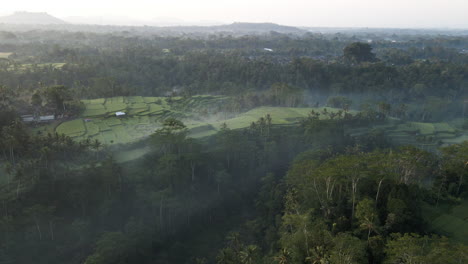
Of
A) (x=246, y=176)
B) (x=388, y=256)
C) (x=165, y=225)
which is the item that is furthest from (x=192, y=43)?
(x=388, y=256)

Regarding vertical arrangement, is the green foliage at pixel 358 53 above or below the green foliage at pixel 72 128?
above

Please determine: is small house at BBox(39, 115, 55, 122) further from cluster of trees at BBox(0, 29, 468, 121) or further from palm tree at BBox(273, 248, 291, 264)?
palm tree at BBox(273, 248, 291, 264)

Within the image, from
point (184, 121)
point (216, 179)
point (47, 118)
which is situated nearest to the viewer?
point (216, 179)

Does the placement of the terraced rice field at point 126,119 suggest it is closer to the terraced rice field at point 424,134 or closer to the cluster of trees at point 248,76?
the cluster of trees at point 248,76

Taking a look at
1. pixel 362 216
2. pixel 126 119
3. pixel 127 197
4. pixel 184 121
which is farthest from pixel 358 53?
pixel 362 216

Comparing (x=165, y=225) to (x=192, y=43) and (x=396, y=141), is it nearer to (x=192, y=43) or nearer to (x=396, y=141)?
(x=396, y=141)

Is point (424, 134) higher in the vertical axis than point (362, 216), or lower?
lower

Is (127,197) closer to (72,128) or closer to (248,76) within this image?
(72,128)

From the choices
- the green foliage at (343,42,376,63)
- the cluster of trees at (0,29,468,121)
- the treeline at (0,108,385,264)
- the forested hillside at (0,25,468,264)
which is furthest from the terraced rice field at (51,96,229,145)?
the green foliage at (343,42,376,63)

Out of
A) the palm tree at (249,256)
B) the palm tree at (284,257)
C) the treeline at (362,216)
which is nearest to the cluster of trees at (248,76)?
the treeline at (362,216)

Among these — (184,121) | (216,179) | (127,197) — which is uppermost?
(184,121)

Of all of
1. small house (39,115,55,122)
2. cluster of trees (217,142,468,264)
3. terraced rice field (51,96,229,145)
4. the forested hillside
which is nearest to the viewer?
cluster of trees (217,142,468,264)
